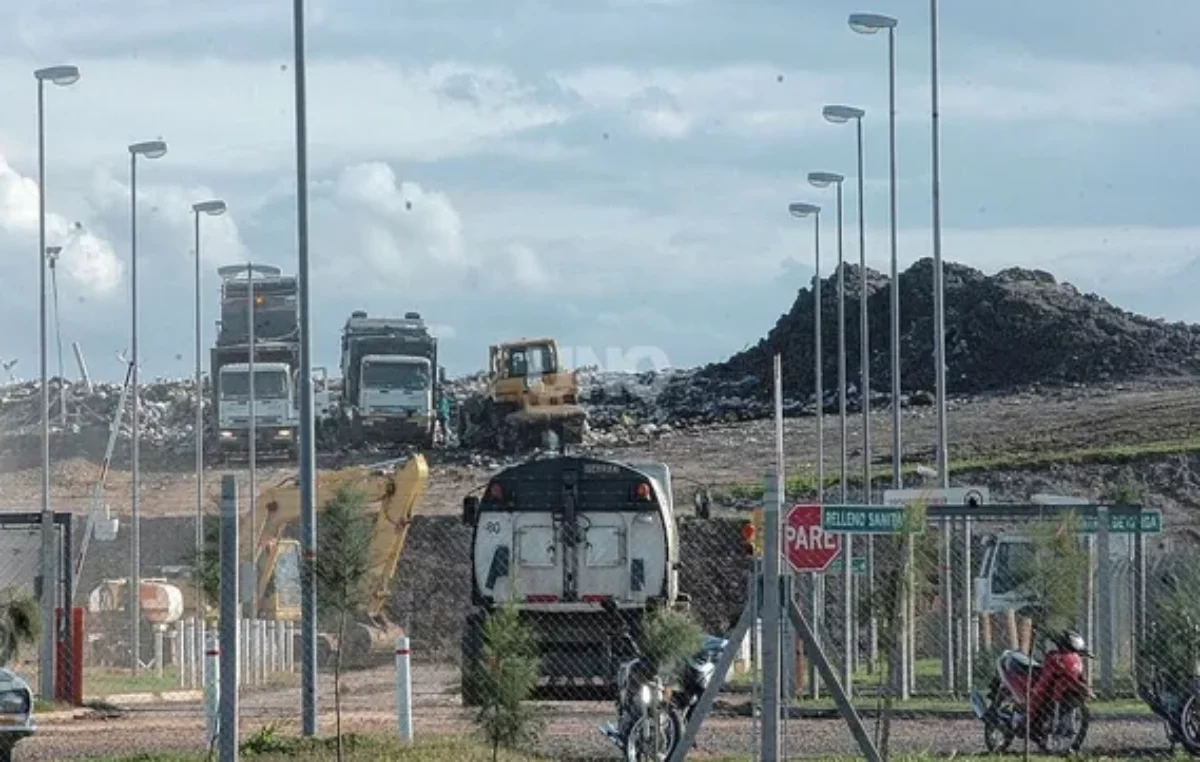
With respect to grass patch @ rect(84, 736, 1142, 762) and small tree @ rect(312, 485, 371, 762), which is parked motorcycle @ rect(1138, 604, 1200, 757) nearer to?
grass patch @ rect(84, 736, 1142, 762)

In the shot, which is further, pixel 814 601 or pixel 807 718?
pixel 807 718

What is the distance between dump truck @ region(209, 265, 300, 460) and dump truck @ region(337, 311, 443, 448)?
1.77m

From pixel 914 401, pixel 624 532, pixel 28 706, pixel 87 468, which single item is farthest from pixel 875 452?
pixel 28 706

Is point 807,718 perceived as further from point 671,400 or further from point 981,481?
point 671,400

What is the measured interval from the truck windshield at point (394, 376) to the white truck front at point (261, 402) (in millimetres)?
2195

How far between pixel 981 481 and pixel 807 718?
35495 mm

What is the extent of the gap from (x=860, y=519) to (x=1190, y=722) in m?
5.10

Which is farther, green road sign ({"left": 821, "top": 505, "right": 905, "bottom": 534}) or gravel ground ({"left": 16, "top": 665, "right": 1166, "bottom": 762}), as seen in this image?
gravel ground ({"left": 16, "top": 665, "right": 1166, "bottom": 762})

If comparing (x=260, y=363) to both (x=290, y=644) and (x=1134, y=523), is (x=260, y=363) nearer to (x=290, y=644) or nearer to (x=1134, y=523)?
(x=290, y=644)

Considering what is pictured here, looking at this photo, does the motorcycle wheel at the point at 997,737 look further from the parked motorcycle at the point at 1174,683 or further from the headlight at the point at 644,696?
the headlight at the point at 644,696

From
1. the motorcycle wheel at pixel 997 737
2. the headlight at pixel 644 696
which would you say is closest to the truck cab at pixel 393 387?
the motorcycle wheel at pixel 997 737

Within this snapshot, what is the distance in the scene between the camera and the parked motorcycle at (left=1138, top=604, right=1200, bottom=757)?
22.2 metres

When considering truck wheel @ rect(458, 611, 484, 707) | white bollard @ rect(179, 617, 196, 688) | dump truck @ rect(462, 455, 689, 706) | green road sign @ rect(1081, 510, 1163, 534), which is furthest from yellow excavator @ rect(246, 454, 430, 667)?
green road sign @ rect(1081, 510, 1163, 534)

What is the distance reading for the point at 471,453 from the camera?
71.1m
